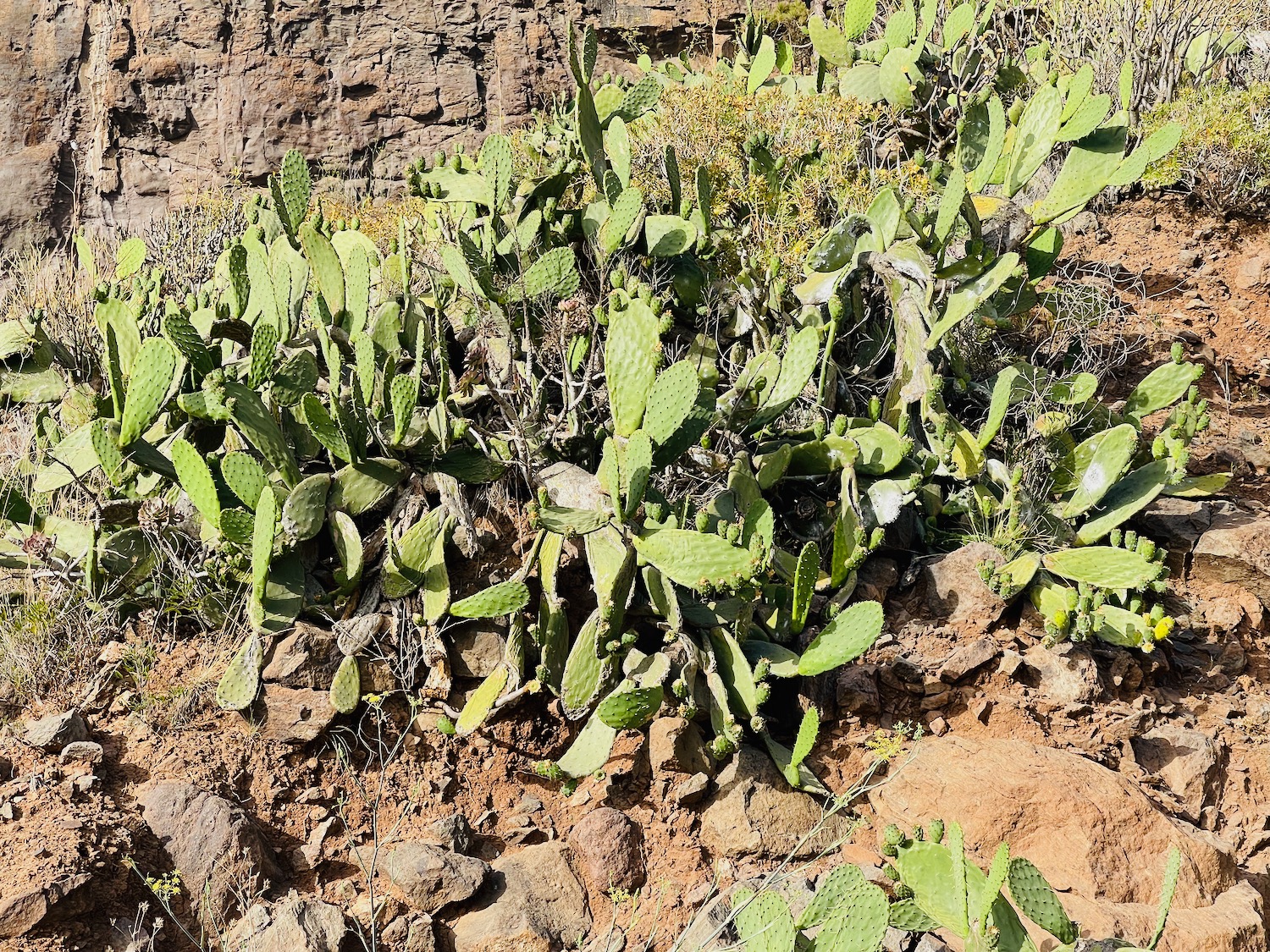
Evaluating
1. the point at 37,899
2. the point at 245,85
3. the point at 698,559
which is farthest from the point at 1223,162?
the point at 245,85

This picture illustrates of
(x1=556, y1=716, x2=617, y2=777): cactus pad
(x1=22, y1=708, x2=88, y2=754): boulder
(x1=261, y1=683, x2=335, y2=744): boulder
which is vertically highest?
(x1=22, y1=708, x2=88, y2=754): boulder

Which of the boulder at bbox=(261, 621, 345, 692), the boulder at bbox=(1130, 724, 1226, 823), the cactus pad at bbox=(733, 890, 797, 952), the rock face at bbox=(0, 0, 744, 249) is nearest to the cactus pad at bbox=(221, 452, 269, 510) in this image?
the boulder at bbox=(261, 621, 345, 692)

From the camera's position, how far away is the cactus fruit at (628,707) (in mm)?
2732

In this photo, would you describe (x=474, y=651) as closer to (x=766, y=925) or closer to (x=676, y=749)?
(x=676, y=749)

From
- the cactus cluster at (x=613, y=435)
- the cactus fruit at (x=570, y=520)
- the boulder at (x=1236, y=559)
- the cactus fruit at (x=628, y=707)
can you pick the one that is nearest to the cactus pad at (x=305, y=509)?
the cactus cluster at (x=613, y=435)

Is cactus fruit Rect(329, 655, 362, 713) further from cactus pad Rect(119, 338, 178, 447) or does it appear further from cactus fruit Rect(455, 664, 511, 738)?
cactus pad Rect(119, 338, 178, 447)

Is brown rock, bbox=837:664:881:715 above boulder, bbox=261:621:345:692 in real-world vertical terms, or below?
below

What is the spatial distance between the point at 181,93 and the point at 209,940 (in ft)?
23.3

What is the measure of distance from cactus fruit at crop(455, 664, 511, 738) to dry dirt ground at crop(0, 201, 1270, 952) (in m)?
0.10

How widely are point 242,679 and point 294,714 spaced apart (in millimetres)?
165

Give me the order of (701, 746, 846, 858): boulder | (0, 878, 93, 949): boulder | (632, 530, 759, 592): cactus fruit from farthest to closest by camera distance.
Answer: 1. (701, 746, 846, 858): boulder
2. (632, 530, 759, 592): cactus fruit
3. (0, 878, 93, 949): boulder

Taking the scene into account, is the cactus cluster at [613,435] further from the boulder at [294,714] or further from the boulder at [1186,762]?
the boulder at [1186,762]

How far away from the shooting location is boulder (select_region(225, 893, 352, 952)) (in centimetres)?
238

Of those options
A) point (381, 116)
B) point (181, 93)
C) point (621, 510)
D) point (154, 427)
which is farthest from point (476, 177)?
point (181, 93)
